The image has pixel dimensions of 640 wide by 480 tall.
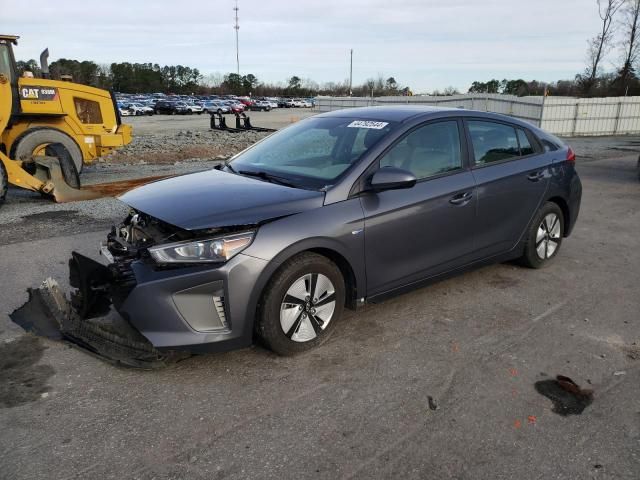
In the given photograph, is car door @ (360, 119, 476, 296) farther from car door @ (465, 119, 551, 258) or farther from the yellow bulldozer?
the yellow bulldozer

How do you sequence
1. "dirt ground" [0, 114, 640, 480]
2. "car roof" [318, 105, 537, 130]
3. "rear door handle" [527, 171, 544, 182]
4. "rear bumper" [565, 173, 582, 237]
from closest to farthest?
"dirt ground" [0, 114, 640, 480] → "car roof" [318, 105, 537, 130] → "rear door handle" [527, 171, 544, 182] → "rear bumper" [565, 173, 582, 237]

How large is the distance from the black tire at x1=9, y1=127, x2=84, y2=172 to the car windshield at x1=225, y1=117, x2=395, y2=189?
22.0ft

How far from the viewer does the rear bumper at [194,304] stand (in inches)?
126

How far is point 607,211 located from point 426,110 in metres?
5.48

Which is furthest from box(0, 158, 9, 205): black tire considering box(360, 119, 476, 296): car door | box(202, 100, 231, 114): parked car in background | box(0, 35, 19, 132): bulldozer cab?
box(202, 100, 231, 114): parked car in background

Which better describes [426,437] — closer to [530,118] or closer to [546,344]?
[546,344]

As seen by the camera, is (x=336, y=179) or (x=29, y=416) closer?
(x=29, y=416)

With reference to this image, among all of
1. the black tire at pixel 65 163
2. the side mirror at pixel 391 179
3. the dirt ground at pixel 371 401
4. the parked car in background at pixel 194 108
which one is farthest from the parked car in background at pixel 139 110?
the side mirror at pixel 391 179

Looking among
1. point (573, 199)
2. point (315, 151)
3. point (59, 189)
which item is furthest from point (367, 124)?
point (59, 189)

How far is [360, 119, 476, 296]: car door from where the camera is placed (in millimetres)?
3934

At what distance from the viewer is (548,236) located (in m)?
5.54

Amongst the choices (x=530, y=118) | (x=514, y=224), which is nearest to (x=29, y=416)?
(x=514, y=224)

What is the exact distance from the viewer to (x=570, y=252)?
20.5ft

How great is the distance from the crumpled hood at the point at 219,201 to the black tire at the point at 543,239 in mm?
→ 2647
